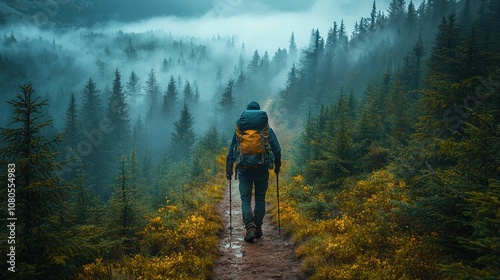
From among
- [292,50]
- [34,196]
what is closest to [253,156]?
[34,196]

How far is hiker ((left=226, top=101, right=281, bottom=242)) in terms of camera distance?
7180mm

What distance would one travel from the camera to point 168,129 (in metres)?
83.5

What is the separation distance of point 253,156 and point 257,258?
7.75ft

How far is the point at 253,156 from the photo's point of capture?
7.18 metres

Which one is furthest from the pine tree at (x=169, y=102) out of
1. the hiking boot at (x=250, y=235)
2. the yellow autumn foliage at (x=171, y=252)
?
the hiking boot at (x=250, y=235)

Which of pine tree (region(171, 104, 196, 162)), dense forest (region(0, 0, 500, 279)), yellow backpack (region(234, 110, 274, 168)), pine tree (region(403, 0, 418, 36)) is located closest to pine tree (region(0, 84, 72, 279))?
dense forest (region(0, 0, 500, 279))

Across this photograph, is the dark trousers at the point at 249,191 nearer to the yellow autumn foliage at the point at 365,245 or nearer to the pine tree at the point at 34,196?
the yellow autumn foliage at the point at 365,245

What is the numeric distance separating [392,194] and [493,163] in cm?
432

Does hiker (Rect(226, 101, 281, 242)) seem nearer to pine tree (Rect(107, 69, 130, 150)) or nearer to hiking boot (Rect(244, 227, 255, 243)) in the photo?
hiking boot (Rect(244, 227, 255, 243))

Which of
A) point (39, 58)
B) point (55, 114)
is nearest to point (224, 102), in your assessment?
point (55, 114)

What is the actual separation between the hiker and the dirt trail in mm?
411

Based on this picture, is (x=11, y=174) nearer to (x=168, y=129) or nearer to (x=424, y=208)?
(x=424, y=208)

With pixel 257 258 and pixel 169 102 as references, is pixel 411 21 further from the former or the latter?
pixel 257 258

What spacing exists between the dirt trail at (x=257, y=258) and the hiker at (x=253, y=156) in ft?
1.35
